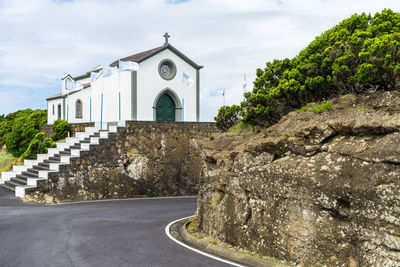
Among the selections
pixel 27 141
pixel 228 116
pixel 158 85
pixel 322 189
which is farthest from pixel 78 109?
pixel 322 189

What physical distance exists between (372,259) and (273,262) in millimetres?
1998

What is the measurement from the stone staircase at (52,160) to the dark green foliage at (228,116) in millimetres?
6613

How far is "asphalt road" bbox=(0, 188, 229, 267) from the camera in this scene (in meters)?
8.30

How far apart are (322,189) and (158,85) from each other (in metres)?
19.3

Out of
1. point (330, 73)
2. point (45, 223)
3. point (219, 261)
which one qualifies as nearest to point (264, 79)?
point (330, 73)

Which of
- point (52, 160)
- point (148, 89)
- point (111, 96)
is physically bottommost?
point (52, 160)

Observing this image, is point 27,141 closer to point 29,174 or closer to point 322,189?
point 29,174

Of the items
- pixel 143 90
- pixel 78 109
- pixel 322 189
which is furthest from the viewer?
pixel 78 109

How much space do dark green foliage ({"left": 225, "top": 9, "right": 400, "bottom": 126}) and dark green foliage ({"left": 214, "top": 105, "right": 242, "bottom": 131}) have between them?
315cm

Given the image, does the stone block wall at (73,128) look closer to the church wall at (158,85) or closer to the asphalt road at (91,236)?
the church wall at (158,85)

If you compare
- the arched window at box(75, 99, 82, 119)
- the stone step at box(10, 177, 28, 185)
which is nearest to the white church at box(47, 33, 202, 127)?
the arched window at box(75, 99, 82, 119)

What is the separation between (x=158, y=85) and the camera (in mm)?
25406

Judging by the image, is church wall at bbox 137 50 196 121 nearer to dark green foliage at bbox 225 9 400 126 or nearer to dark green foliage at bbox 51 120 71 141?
dark green foliage at bbox 51 120 71 141

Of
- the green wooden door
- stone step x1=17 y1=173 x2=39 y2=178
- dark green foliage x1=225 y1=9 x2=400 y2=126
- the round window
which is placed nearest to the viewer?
dark green foliage x1=225 y1=9 x2=400 y2=126
